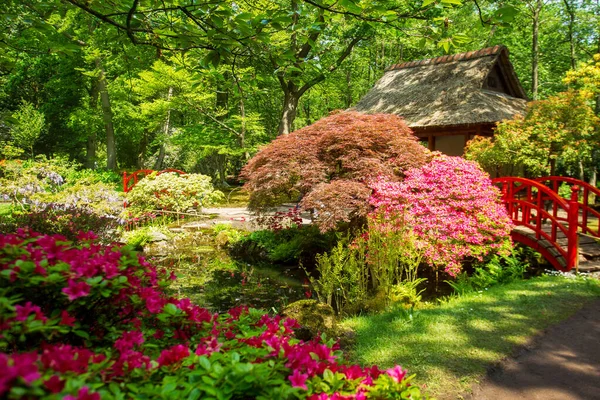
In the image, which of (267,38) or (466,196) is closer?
(267,38)

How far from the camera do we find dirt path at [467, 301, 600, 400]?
3.25 m

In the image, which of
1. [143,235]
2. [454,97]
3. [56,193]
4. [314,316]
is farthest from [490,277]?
[454,97]

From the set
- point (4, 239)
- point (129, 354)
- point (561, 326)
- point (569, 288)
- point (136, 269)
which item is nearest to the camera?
point (129, 354)

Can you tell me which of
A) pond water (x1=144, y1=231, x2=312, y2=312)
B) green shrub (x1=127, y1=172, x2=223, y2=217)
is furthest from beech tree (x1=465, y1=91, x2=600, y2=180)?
green shrub (x1=127, y1=172, x2=223, y2=217)

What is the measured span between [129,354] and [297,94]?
17599mm

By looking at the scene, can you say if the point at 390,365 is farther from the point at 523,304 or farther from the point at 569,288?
the point at 569,288

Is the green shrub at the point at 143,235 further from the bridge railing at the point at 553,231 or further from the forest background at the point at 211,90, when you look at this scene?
the bridge railing at the point at 553,231

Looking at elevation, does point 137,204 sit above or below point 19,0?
below

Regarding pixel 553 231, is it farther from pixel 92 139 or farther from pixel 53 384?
pixel 92 139

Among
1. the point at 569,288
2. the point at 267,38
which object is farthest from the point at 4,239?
the point at 569,288

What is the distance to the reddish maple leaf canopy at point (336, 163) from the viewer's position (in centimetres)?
782

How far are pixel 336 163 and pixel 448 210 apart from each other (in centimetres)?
239

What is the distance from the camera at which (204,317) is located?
203 cm

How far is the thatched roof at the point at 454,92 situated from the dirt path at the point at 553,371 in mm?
10684
